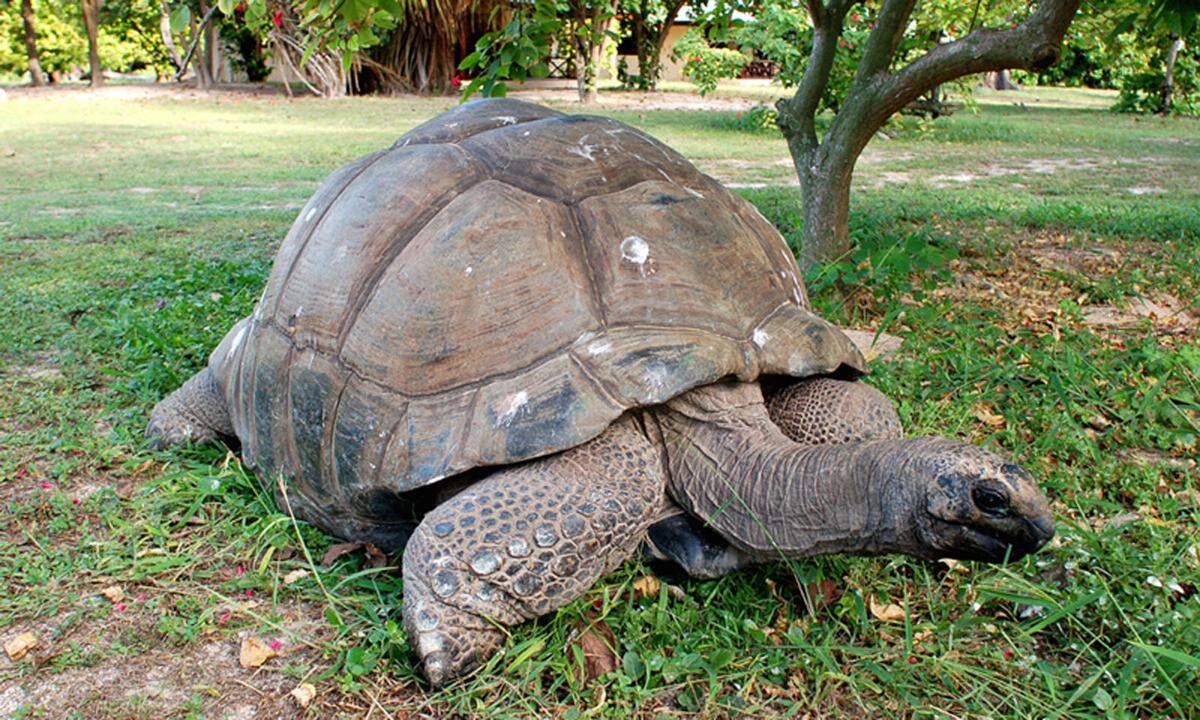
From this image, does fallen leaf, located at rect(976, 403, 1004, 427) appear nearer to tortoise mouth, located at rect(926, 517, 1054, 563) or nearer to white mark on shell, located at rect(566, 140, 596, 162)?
tortoise mouth, located at rect(926, 517, 1054, 563)

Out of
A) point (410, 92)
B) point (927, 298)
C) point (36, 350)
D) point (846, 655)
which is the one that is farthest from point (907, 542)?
point (410, 92)

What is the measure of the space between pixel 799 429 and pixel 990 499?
0.75 meters

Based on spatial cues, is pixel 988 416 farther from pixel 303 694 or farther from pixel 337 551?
pixel 303 694

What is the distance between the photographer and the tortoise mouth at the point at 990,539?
1.66 metres

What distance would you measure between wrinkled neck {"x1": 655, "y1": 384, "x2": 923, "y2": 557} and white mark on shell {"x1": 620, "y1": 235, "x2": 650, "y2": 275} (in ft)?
1.10

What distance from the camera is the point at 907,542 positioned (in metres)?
1.80

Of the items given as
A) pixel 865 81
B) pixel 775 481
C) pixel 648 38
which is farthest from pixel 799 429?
pixel 648 38

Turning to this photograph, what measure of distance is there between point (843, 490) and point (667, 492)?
49 centimetres

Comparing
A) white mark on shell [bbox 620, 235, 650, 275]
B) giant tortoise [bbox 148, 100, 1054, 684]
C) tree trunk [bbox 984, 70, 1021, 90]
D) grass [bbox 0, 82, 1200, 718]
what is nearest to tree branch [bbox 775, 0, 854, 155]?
grass [bbox 0, 82, 1200, 718]

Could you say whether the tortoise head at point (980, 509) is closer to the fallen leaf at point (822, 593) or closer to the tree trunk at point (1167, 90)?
the fallen leaf at point (822, 593)

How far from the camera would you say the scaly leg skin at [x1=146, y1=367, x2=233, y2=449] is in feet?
10.00

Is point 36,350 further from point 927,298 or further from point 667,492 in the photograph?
point 927,298

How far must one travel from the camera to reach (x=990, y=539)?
1709 millimetres

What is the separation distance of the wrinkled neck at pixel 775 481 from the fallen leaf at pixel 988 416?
3.76 ft
